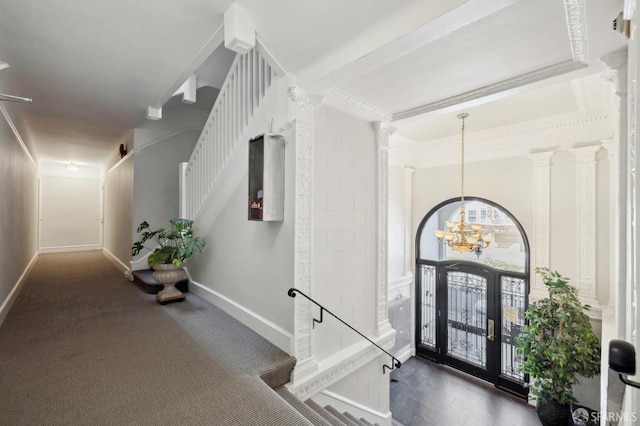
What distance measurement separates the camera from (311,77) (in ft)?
7.02

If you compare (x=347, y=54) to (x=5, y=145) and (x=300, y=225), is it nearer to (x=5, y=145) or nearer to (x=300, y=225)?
(x=300, y=225)

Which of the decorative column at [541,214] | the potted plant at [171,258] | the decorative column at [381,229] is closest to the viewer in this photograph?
the decorative column at [381,229]

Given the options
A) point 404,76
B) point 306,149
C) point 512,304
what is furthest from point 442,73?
point 512,304

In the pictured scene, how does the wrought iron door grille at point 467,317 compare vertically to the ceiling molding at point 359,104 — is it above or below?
below

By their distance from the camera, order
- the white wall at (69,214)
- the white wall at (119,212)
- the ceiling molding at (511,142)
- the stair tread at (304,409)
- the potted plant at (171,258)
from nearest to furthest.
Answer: the stair tread at (304,409) → the potted plant at (171,258) → the ceiling molding at (511,142) → the white wall at (119,212) → the white wall at (69,214)

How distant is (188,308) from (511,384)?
17.7ft

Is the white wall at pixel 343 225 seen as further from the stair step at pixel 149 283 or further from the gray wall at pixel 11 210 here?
the gray wall at pixel 11 210

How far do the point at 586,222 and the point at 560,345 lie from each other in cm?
177

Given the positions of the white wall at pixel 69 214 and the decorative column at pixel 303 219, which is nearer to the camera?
the decorative column at pixel 303 219

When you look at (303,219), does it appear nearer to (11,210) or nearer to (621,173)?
(621,173)

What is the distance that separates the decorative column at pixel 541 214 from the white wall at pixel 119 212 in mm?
6768

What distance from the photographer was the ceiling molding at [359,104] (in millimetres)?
2438

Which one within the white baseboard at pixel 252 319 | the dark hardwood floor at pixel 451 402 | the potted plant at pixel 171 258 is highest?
the potted plant at pixel 171 258

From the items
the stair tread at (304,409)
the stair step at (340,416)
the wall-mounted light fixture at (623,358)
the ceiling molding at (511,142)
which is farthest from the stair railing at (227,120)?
the ceiling molding at (511,142)
